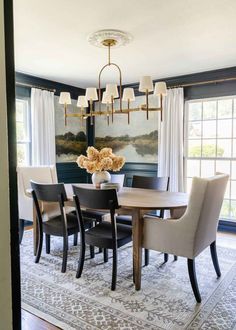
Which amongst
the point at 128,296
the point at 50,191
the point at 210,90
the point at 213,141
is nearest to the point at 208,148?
the point at 213,141

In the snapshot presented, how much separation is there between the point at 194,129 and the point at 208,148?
40 centimetres

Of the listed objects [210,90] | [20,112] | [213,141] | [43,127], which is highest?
[210,90]

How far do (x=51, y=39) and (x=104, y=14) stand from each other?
825 mm

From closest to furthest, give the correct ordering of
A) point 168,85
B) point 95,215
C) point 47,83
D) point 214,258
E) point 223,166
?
point 214,258 < point 95,215 < point 223,166 < point 168,85 < point 47,83

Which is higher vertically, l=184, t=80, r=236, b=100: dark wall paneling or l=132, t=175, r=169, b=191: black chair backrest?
l=184, t=80, r=236, b=100: dark wall paneling

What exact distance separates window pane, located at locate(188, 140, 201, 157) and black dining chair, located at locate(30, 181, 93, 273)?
2332mm

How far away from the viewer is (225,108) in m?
4.38

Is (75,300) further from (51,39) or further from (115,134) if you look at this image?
(115,134)

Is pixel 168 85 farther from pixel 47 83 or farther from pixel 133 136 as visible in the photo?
pixel 47 83

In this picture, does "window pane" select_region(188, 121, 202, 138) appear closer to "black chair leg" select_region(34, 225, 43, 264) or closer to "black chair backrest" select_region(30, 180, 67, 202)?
"black chair backrest" select_region(30, 180, 67, 202)

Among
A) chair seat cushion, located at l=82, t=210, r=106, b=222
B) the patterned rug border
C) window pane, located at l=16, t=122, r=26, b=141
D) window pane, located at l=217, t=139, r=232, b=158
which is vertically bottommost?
the patterned rug border

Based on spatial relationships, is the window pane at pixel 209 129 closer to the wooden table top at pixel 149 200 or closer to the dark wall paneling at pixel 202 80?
the dark wall paneling at pixel 202 80

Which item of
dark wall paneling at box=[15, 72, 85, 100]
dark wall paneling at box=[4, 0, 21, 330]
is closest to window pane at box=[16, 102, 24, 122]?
dark wall paneling at box=[15, 72, 85, 100]

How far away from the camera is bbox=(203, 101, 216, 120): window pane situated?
14.7 ft
